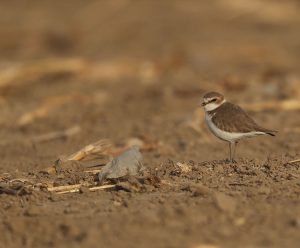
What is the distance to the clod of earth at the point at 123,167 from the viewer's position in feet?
24.1

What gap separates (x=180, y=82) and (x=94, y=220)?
31.4 feet

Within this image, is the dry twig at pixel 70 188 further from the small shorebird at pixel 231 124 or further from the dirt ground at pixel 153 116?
the small shorebird at pixel 231 124

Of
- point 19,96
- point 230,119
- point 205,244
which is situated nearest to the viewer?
point 205,244

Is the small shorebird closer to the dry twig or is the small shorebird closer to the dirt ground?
the dirt ground

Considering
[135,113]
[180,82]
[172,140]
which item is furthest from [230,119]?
[180,82]

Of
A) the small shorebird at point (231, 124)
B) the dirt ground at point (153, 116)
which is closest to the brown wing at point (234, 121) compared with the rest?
the small shorebird at point (231, 124)

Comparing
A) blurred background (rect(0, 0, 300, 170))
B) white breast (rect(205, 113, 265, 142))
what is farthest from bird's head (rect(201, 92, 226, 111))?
blurred background (rect(0, 0, 300, 170))

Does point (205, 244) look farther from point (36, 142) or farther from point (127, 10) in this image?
point (127, 10)

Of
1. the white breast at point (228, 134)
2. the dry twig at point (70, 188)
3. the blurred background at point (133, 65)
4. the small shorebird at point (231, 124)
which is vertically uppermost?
the dry twig at point (70, 188)

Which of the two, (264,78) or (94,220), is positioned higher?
(94,220)

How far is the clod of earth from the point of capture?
736cm

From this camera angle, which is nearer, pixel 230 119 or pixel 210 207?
pixel 210 207

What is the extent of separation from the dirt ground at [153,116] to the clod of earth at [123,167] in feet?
0.73

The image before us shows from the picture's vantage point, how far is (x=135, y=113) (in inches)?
518
